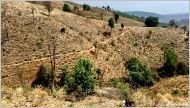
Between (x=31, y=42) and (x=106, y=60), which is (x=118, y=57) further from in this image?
(x=31, y=42)

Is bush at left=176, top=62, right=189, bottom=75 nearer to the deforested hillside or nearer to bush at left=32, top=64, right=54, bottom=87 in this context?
the deforested hillside

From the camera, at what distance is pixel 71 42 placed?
2126 inches

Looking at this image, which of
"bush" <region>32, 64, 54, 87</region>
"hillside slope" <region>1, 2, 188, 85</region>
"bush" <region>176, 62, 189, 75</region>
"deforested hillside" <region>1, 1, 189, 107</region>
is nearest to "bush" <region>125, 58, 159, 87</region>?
"deforested hillside" <region>1, 1, 189, 107</region>

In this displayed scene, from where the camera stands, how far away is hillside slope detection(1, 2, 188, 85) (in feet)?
156

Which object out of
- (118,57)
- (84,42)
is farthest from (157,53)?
(84,42)

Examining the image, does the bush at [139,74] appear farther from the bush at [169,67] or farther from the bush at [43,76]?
the bush at [43,76]

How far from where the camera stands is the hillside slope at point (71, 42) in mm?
47625

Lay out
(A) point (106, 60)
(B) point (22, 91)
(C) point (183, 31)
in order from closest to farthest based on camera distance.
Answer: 1. (B) point (22, 91)
2. (A) point (106, 60)
3. (C) point (183, 31)

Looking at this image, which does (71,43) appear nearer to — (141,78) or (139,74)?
(139,74)

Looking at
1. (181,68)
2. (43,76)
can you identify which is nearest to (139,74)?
(181,68)

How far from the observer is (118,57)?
5600cm

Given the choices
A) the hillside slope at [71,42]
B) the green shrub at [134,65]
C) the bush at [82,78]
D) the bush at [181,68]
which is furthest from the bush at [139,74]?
the bush at [82,78]

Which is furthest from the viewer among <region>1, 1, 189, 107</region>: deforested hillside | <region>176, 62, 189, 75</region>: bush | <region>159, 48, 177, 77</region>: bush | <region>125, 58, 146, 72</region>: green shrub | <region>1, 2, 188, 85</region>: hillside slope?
<region>159, 48, 177, 77</region>: bush

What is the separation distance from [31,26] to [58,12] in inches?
388
